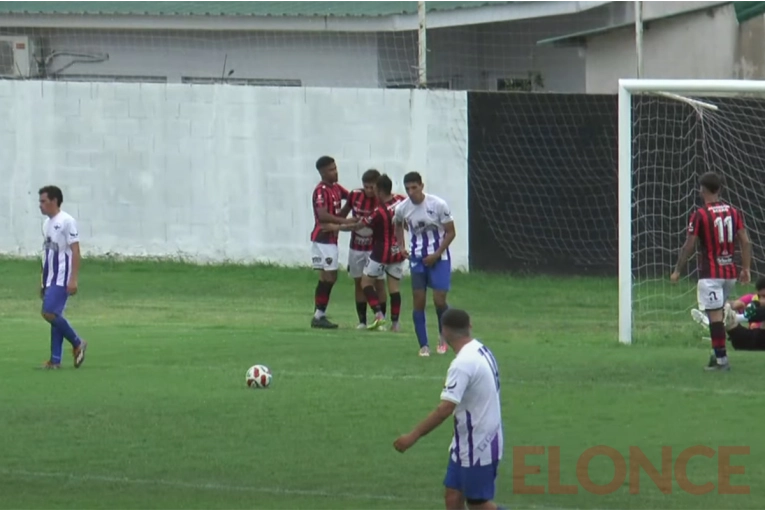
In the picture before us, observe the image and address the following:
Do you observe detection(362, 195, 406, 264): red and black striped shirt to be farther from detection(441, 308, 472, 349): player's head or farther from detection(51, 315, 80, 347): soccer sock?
detection(441, 308, 472, 349): player's head

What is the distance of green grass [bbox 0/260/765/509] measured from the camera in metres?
10.6

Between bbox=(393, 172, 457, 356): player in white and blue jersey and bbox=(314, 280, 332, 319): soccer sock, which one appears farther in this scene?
bbox=(314, 280, 332, 319): soccer sock

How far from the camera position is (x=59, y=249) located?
51.5 feet

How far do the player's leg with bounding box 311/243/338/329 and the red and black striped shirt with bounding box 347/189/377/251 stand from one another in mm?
403

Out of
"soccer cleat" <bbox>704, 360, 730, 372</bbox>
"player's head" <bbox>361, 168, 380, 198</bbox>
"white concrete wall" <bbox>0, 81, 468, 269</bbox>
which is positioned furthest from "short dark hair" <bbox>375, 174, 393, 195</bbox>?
"white concrete wall" <bbox>0, 81, 468, 269</bbox>

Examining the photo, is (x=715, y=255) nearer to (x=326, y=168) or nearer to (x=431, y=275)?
(x=431, y=275)

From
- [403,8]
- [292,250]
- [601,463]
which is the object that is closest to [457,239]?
[292,250]

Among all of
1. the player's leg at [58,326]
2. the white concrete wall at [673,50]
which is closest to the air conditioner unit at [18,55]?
the white concrete wall at [673,50]

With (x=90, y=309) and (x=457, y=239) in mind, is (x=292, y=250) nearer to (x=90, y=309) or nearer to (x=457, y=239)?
(x=457, y=239)

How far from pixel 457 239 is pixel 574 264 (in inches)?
76.6

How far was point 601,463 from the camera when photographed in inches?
442

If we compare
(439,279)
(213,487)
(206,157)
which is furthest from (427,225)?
(206,157)

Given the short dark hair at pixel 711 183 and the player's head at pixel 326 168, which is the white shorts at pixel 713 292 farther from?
the player's head at pixel 326 168

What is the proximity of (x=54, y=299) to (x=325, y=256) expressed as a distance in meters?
4.94
